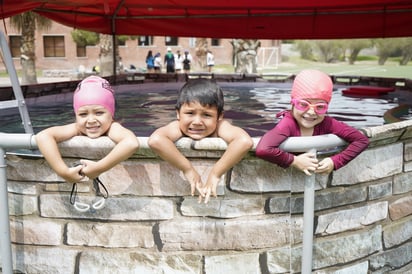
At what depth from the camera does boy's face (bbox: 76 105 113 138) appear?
9.15ft

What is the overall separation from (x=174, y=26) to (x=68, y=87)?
265 centimetres

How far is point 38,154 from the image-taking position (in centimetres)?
286

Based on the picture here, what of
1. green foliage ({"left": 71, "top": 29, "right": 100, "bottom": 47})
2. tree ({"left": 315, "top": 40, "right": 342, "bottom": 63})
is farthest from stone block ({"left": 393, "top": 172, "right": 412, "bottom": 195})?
tree ({"left": 315, "top": 40, "right": 342, "bottom": 63})

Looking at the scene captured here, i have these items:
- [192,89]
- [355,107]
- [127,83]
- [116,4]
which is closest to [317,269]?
[192,89]

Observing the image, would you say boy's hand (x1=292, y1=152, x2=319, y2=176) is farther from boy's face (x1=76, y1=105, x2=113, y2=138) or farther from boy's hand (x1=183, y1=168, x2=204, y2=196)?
boy's face (x1=76, y1=105, x2=113, y2=138)

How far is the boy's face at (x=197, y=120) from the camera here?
9.12ft

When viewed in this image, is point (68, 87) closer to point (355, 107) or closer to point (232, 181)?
point (355, 107)

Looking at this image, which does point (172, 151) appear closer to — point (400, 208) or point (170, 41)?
point (400, 208)

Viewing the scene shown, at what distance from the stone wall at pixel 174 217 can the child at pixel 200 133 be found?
0.08m

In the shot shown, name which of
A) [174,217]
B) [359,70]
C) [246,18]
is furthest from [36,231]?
[359,70]

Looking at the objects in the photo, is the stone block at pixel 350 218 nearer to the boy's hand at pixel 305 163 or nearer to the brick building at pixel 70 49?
the boy's hand at pixel 305 163

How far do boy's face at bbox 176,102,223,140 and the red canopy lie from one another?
235 inches

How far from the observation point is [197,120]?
109 inches

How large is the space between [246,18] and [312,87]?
7.56 m
